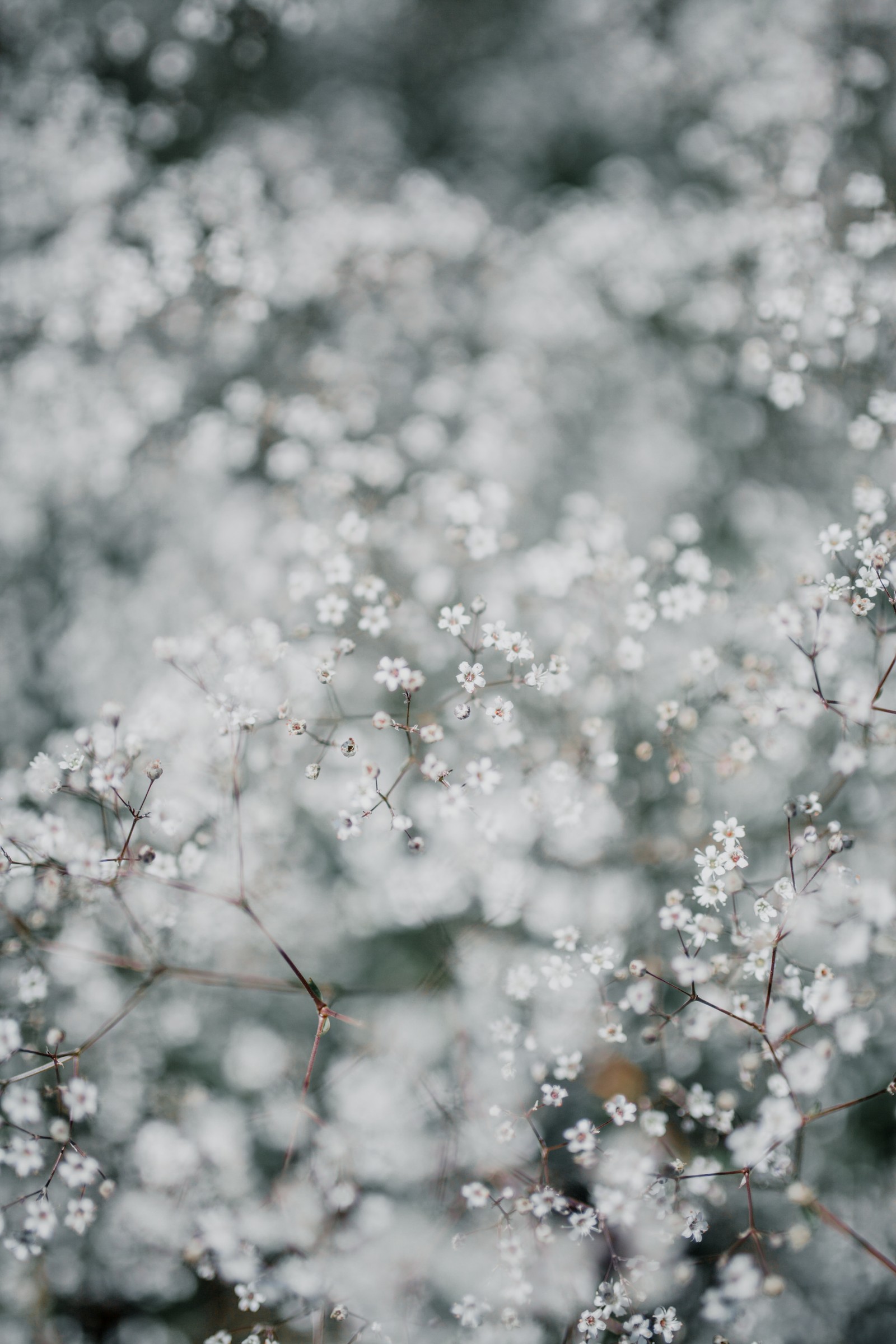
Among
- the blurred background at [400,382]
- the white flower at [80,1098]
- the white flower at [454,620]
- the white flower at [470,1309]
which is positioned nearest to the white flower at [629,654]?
the blurred background at [400,382]

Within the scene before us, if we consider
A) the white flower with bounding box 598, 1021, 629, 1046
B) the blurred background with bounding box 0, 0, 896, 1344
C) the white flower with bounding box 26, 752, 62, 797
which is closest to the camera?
the white flower with bounding box 598, 1021, 629, 1046

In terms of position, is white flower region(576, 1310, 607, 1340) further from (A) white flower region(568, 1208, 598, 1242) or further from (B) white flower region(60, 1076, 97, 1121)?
(B) white flower region(60, 1076, 97, 1121)

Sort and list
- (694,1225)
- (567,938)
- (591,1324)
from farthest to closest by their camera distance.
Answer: (567,938), (591,1324), (694,1225)

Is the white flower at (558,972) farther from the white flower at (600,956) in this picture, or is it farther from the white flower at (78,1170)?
the white flower at (78,1170)

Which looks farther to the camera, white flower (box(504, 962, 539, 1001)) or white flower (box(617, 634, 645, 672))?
white flower (box(617, 634, 645, 672))

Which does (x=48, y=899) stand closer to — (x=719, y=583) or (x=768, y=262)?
(x=719, y=583)

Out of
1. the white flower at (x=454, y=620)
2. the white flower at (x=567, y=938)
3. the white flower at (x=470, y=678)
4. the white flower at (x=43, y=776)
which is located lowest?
the white flower at (x=567, y=938)

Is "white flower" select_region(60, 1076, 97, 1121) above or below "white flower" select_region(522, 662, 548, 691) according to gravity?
below

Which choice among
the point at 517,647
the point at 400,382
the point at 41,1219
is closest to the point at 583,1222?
the point at 41,1219

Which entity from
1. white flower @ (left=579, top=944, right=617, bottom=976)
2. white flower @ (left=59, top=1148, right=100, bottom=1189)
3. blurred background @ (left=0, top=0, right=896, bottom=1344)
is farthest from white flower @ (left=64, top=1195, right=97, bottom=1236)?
white flower @ (left=579, top=944, right=617, bottom=976)

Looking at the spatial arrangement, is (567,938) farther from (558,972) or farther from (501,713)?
(501,713)

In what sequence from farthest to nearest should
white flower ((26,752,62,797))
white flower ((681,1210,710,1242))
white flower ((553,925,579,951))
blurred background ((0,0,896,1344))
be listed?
blurred background ((0,0,896,1344)), white flower ((26,752,62,797)), white flower ((553,925,579,951)), white flower ((681,1210,710,1242))
